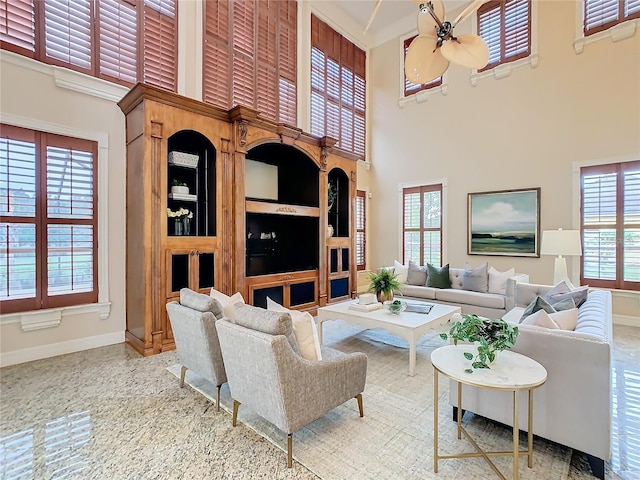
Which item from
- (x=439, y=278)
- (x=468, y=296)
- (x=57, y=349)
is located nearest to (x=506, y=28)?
(x=439, y=278)

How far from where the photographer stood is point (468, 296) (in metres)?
5.00

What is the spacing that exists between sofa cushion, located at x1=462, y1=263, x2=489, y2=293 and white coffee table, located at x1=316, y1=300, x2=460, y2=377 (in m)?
1.39

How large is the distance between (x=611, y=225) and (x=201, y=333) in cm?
611

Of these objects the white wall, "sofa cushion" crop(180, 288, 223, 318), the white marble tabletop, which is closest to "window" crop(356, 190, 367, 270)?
the white wall

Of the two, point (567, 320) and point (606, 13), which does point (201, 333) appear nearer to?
point (567, 320)

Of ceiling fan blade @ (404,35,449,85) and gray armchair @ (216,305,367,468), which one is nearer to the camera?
gray armchair @ (216,305,367,468)

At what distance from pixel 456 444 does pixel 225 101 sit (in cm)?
533

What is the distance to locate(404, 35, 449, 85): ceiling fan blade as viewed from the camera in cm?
318

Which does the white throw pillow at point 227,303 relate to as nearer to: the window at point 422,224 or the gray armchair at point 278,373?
the gray armchair at point 278,373

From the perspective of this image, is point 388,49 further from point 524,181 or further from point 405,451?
point 405,451

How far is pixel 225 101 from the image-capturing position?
5.24 meters

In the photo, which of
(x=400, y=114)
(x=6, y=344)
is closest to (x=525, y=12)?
(x=400, y=114)

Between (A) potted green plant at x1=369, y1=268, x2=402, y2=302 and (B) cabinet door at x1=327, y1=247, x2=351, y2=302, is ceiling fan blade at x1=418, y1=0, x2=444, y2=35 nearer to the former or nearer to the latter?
(A) potted green plant at x1=369, y1=268, x2=402, y2=302

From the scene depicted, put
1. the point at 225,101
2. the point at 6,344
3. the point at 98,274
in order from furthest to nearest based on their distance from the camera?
the point at 225,101 < the point at 98,274 < the point at 6,344
